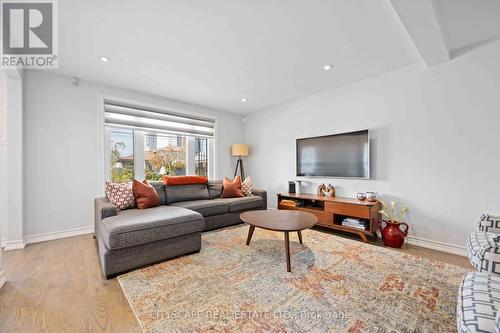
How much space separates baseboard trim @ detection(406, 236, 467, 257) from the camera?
2.28 metres

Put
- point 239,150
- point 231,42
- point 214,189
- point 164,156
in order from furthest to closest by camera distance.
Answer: point 239,150, point 164,156, point 214,189, point 231,42

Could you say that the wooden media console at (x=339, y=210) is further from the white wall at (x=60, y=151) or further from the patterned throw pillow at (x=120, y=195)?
the white wall at (x=60, y=151)

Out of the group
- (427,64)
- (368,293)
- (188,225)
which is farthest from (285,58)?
(368,293)

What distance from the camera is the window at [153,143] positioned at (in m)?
3.36

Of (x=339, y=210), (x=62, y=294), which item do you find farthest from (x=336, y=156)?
(x=62, y=294)

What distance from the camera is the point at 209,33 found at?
198 cm

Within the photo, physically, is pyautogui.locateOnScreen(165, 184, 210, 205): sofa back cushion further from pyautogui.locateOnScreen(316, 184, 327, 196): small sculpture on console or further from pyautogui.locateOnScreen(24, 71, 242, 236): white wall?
pyautogui.locateOnScreen(316, 184, 327, 196): small sculpture on console

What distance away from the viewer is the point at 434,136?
8.05ft

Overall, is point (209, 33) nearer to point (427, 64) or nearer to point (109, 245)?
point (109, 245)

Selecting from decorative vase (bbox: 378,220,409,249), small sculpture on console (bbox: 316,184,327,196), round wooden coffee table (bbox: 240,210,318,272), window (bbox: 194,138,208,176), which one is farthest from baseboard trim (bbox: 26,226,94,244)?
decorative vase (bbox: 378,220,409,249)

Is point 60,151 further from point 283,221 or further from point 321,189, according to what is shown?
point 321,189

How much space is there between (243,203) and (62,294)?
2326mm

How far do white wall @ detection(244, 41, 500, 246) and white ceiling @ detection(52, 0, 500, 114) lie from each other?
0.92 feet

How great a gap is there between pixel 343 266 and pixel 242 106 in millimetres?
3524
